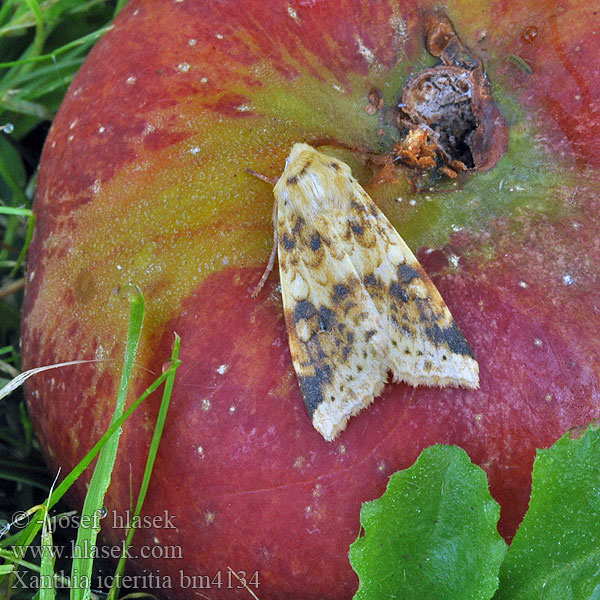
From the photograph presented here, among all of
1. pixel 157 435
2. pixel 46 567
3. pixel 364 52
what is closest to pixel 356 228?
pixel 364 52

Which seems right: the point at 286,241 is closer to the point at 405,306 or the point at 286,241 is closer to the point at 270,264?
the point at 270,264

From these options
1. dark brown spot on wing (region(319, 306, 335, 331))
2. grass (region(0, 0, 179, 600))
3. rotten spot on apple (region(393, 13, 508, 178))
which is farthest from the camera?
grass (region(0, 0, 179, 600))

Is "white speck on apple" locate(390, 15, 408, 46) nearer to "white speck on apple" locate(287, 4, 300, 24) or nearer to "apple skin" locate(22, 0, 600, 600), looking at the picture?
"apple skin" locate(22, 0, 600, 600)

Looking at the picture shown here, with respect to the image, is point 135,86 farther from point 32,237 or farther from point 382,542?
point 382,542

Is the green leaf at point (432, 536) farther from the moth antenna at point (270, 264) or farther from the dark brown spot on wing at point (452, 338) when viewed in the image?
the moth antenna at point (270, 264)

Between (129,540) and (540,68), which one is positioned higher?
(540,68)

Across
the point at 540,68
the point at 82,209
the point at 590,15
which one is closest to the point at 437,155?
the point at 540,68

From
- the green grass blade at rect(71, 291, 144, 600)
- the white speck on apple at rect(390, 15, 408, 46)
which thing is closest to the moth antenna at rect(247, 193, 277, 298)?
the green grass blade at rect(71, 291, 144, 600)
